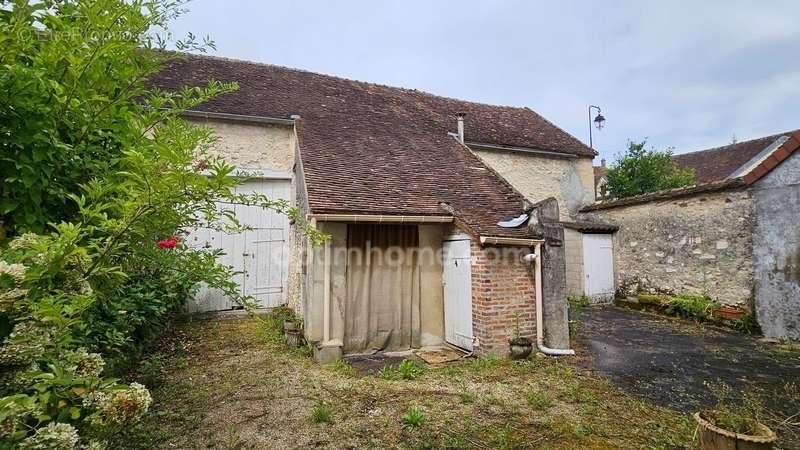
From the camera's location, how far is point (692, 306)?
898 centimetres

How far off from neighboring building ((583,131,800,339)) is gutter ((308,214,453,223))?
6764 mm

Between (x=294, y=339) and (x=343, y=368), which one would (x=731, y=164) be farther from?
(x=294, y=339)

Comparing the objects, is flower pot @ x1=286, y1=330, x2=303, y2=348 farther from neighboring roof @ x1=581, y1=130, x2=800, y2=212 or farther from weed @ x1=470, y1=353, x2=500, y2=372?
neighboring roof @ x1=581, y1=130, x2=800, y2=212

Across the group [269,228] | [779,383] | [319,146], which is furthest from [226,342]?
[779,383]

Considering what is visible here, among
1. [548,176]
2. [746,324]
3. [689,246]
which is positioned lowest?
[746,324]

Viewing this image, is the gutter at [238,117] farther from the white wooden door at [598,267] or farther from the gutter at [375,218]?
the white wooden door at [598,267]

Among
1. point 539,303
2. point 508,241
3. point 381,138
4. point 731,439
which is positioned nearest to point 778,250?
point 539,303

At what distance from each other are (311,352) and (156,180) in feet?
17.1

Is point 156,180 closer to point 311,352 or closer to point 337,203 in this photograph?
point 337,203

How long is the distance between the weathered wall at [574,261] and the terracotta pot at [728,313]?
10.6 ft

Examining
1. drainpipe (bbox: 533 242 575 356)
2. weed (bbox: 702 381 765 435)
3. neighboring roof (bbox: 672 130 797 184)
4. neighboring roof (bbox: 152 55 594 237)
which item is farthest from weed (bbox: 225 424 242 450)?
neighboring roof (bbox: 672 130 797 184)

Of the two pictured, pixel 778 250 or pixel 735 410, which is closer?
pixel 735 410

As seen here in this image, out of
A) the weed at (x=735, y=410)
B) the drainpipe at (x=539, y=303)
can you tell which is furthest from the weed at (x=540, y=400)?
the drainpipe at (x=539, y=303)

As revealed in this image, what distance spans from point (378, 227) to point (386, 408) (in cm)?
320
